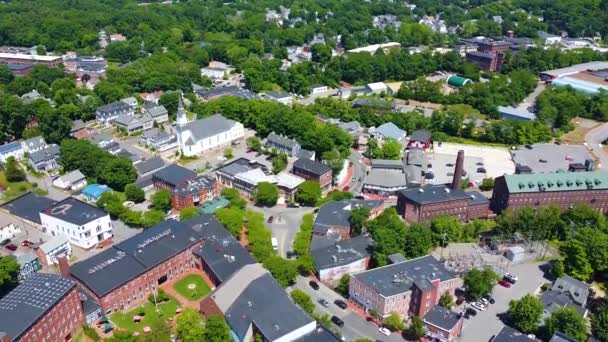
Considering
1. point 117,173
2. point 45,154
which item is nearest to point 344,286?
point 117,173

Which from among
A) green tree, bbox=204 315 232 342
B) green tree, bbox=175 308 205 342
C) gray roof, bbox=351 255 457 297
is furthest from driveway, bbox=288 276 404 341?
green tree, bbox=175 308 205 342

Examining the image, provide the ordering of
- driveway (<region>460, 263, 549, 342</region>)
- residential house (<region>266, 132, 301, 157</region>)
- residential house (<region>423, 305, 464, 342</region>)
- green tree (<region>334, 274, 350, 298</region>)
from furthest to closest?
residential house (<region>266, 132, 301, 157</region>) → green tree (<region>334, 274, 350, 298</region>) → driveway (<region>460, 263, 549, 342</region>) → residential house (<region>423, 305, 464, 342</region>)

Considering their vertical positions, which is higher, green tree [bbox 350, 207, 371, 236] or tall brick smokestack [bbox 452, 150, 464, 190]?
tall brick smokestack [bbox 452, 150, 464, 190]

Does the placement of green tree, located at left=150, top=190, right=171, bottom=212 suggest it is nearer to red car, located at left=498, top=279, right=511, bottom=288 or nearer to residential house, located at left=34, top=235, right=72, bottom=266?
residential house, located at left=34, top=235, right=72, bottom=266

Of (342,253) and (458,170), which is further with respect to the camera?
(458,170)

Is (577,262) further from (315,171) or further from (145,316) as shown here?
(145,316)

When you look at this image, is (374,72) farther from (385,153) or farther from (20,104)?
(20,104)
